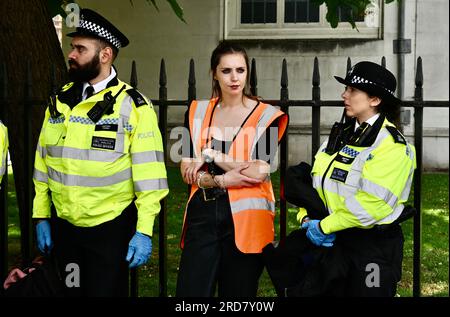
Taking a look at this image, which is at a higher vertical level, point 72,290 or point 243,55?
point 243,55

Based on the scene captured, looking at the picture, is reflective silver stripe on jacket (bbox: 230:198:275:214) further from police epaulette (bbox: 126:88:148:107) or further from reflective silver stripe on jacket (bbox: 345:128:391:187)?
police epaulette (bbox: 126:88:148:107)

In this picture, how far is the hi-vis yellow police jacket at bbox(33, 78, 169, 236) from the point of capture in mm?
4047

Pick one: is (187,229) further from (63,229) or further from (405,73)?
(405,73)

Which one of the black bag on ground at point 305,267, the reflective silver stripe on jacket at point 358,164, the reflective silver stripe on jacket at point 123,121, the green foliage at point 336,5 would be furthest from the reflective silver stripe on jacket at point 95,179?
the green foliage at point 336,5

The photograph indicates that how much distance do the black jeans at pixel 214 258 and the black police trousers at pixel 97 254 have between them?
1.16 ft

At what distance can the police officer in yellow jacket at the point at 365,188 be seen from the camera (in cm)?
377

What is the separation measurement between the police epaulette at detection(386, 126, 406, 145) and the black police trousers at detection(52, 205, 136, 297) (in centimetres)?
148

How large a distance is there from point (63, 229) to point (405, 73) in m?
11.4

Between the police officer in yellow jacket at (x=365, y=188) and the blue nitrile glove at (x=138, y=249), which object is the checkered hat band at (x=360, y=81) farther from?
the blue nitrile glove at (x=138, y=249)

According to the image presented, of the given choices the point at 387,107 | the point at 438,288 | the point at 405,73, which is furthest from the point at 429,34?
the point at 387,107

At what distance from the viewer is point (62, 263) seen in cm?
424

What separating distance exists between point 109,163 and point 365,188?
4.47 feet

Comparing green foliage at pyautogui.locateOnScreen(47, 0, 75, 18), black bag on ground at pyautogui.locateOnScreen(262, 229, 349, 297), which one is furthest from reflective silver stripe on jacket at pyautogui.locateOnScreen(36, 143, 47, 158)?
green foliage at pyautogui.locateOnScreen(47, 0, 75, 18)

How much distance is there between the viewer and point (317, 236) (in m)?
3.89
